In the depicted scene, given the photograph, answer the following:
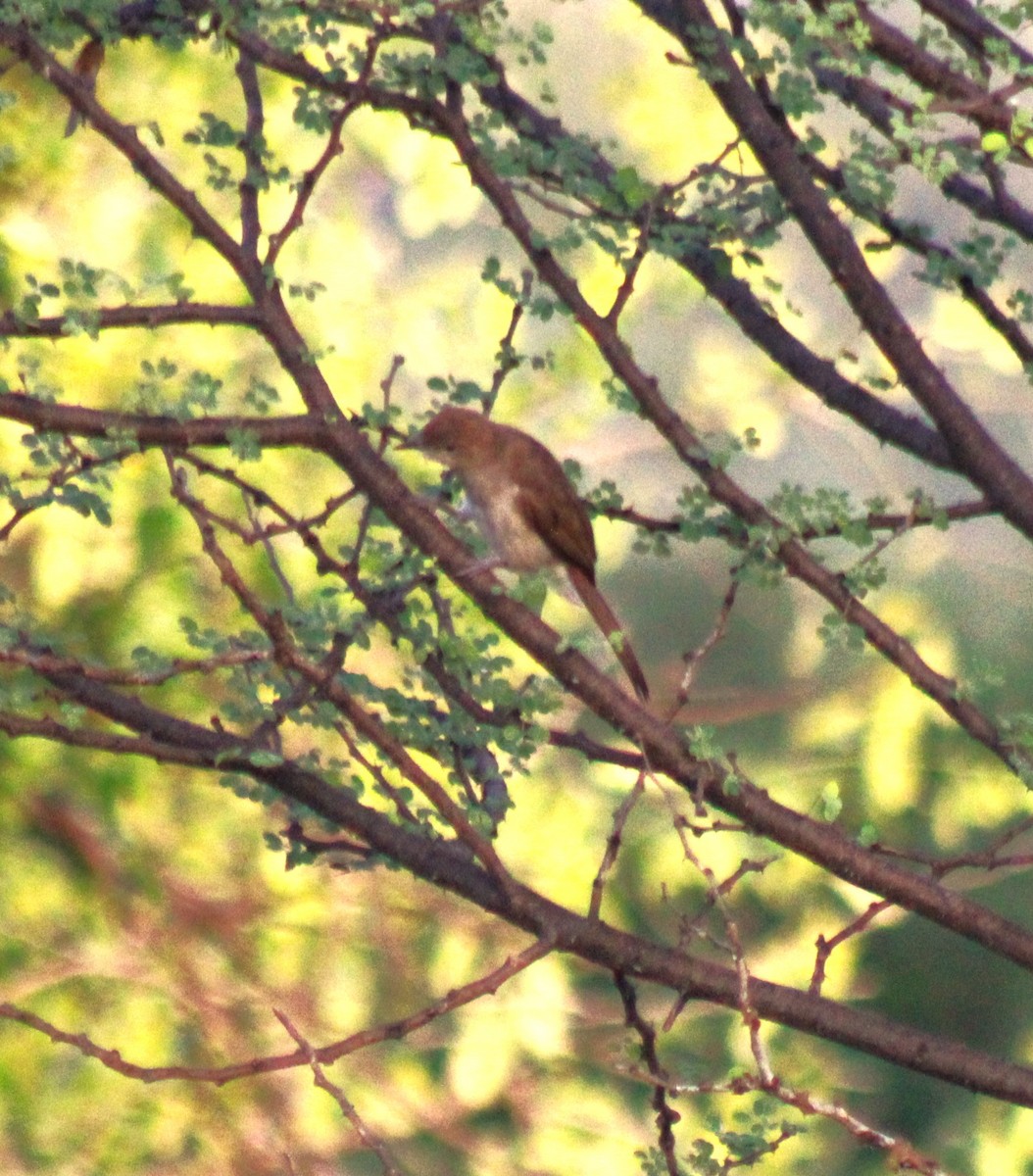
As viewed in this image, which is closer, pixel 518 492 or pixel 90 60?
pixel 90 60

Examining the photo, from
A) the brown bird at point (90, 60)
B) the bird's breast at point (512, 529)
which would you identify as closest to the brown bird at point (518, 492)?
the bird's breast at point (512, 529)

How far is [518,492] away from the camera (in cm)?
319

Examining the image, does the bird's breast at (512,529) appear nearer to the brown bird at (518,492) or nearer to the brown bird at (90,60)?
the brown bird at (518,492)

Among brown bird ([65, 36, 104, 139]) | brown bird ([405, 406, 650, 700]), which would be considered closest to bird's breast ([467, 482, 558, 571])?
brown bird ([405, 406, 650, 700])

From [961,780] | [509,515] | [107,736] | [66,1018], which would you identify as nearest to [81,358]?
[509,515]

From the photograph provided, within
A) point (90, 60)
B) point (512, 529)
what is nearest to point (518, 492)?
point (512, 529)

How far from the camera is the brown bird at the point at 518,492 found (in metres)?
3.15

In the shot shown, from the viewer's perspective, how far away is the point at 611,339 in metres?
2.25

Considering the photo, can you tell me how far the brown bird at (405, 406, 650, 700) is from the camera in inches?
124

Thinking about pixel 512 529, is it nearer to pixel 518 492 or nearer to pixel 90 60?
pixel 518 492

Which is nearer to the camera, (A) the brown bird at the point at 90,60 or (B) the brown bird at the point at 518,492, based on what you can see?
(A) the brown bird at the point at 90,60

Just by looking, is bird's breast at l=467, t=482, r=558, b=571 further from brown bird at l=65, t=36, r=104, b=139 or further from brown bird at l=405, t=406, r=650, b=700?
brown bird at l=65, t=36, r=104, b=139

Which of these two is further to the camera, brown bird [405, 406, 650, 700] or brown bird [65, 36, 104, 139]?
brown bird [405, 406, 650, 700]

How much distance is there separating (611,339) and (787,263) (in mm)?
2209
